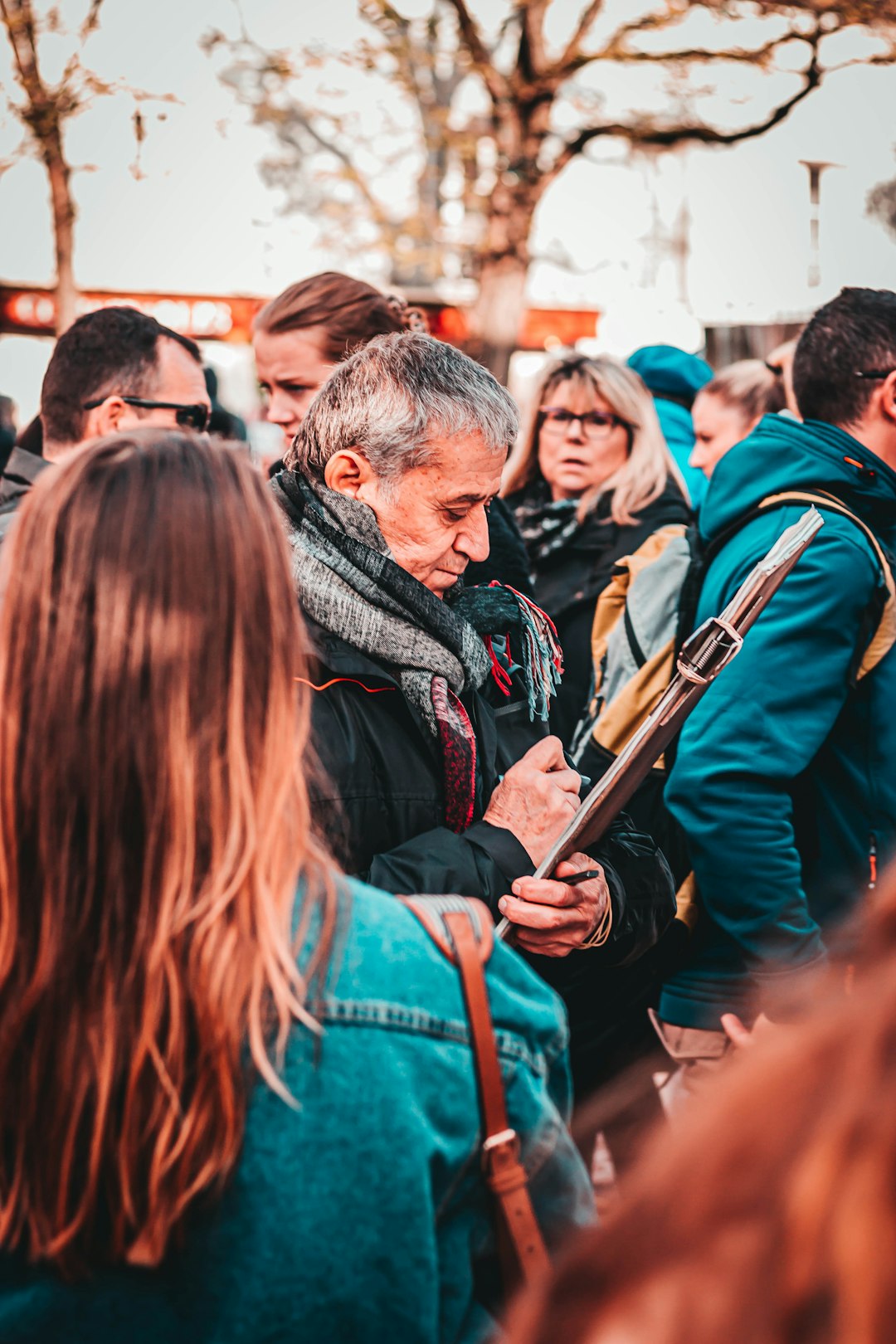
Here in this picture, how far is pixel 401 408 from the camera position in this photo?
79.2 inches

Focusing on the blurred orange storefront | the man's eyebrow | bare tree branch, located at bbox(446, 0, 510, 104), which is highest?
bare tree branch, located at bbox(446, 0, 510, 104)

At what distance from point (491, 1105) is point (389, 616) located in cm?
98

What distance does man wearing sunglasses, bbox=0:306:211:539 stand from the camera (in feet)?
10.8

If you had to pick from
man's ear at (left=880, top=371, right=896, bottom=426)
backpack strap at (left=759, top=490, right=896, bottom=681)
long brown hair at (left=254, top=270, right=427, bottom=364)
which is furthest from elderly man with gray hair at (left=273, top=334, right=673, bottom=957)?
long brown hair at (left=254, top=270, right=427, bottom=364)

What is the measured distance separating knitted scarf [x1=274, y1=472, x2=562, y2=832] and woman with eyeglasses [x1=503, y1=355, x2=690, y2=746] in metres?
1.49

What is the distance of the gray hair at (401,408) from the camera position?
6.61 feet

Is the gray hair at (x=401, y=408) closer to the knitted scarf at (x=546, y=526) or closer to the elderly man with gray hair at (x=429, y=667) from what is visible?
the elderly man with gray hair at (x=429, y=667)

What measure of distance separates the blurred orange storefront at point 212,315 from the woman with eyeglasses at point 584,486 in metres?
10.7

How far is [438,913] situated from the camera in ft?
3.62

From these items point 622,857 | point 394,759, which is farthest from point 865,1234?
point 622,857

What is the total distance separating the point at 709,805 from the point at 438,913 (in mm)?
1354

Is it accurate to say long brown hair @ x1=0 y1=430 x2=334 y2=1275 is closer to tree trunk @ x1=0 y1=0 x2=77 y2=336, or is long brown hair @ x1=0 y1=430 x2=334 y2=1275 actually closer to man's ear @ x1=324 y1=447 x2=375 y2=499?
A: man's ear @ x1=324 y1=447 x2=375 y2=499

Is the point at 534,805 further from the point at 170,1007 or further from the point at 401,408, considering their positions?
the point at 170,1007

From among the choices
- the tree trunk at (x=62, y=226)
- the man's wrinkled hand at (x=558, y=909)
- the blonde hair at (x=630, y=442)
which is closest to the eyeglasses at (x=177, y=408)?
the blonde hair at (x=630, y=442)
